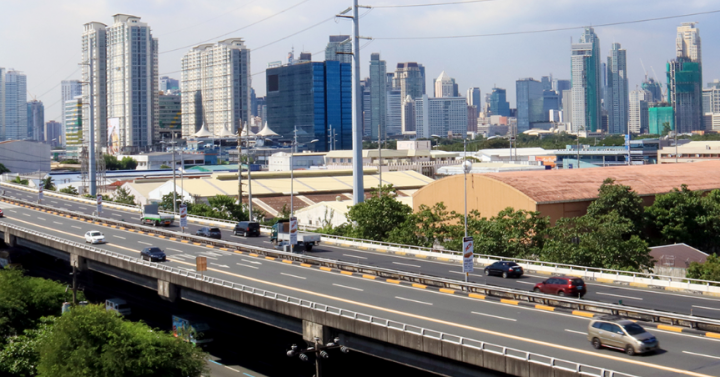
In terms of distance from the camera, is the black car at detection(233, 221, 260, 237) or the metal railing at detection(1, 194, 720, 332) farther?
the black car at detection(233, 221, 260, 237)

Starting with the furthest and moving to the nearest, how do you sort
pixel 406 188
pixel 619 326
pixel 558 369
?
1. pixel 406 188
2. pixel 619 326
3. pixel 558 369

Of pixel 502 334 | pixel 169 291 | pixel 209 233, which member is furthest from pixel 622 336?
pixel 209 233

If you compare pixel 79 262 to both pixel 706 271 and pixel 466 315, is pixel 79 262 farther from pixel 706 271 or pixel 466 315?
pixel 706 271

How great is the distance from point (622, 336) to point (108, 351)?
19.8 m

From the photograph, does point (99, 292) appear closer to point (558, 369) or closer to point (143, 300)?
point (143, 300)

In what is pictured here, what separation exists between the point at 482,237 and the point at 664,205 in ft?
59.0

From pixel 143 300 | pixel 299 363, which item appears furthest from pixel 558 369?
pixel 143 300

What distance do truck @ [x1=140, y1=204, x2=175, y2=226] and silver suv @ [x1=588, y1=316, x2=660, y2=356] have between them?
161 feet

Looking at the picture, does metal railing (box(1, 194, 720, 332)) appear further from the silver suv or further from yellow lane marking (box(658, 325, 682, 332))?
the silver suv

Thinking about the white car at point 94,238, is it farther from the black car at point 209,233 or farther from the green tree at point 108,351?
the green tree at point 108,351

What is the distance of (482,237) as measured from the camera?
47188mm

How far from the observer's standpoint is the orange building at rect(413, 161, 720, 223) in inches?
2206

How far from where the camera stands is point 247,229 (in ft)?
188

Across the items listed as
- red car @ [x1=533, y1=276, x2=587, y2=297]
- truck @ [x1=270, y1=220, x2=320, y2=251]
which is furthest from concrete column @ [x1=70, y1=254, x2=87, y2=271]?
red car @ [x1=533, y1=276, x2=587, y2=297]
